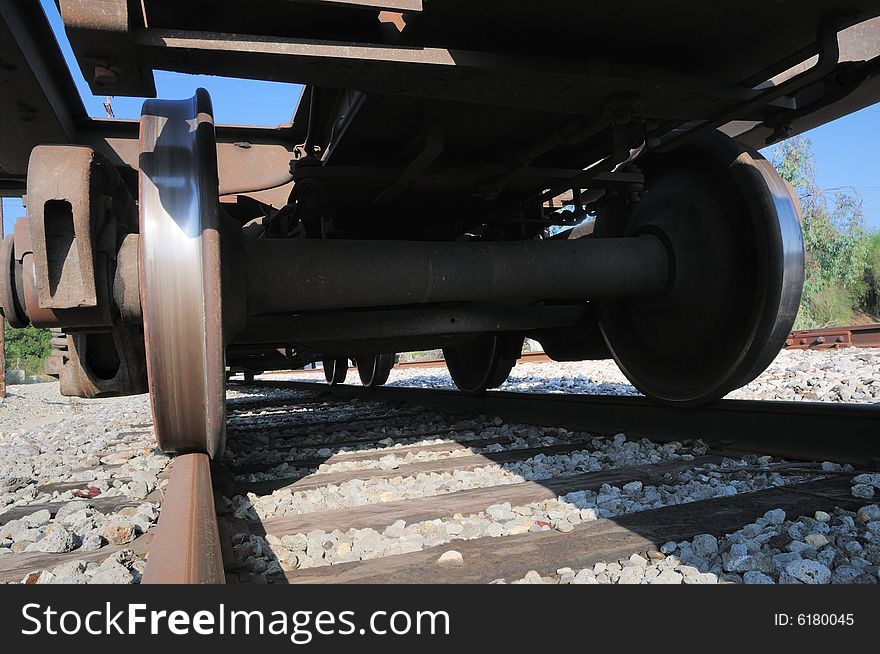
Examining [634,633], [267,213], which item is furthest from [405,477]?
[267,213]

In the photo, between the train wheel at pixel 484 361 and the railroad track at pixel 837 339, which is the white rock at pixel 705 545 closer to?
the train wheel at pixel 484 361

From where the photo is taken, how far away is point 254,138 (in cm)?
298

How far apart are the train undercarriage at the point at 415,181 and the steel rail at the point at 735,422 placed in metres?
0.10

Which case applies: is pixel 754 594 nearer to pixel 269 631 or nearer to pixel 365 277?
pixel 269 631

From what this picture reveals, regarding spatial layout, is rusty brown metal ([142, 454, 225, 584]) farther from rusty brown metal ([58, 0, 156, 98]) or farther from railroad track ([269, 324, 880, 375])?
railroad track ([269, 324, 880, 375])

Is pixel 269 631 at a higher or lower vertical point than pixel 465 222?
lower

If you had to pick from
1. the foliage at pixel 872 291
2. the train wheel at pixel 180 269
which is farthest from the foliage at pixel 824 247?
the train wheel at pixel 180 269

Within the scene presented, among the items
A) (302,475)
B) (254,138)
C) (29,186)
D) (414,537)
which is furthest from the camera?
(254,138)

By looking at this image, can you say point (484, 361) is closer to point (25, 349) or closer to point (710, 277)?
point (710, 277)

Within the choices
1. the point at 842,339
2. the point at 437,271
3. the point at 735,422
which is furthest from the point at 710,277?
the point at 842,339

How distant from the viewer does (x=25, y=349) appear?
2347 centimetres

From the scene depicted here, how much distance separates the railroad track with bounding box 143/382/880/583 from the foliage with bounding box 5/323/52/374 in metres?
24.3

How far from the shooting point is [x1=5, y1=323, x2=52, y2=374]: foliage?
75.9ft

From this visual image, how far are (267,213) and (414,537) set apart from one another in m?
2.22
